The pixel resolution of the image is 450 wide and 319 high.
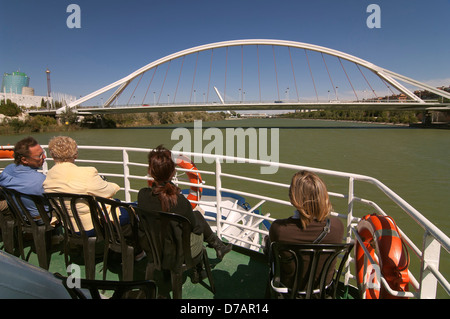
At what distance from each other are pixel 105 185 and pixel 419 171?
42.9 ft

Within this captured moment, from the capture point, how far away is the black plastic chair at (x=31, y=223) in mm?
1798

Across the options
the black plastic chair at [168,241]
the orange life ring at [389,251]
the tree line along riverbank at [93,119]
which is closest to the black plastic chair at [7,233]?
the black plastic chair at [168,241]

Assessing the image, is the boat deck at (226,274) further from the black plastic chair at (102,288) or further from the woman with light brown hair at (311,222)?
the black plastic chair at (102,288)

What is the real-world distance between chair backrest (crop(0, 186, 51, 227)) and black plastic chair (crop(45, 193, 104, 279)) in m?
0.14

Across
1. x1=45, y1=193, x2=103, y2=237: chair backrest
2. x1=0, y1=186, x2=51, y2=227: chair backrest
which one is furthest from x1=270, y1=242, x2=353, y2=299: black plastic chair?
x1=0, y1=186, x2=51, y2=227: chair backrest

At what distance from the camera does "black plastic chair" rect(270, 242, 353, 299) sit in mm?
1185

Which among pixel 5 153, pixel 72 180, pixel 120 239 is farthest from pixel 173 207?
pixel 5 153

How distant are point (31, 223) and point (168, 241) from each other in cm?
109

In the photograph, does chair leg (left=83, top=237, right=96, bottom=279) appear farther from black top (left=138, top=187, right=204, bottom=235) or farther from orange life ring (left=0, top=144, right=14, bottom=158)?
orange life ring (left=0, top=144, right=14, bottom=158)

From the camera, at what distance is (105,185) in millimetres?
1840

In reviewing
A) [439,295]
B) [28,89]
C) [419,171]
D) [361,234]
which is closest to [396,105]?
[419,171]

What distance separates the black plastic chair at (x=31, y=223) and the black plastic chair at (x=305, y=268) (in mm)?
1550
